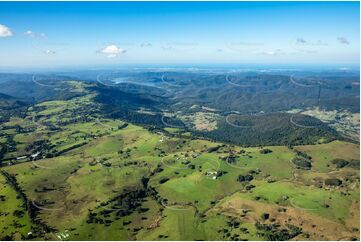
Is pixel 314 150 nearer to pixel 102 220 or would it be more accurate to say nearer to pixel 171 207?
pixel 171 207

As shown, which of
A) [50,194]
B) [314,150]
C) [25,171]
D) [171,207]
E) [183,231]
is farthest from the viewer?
[314,150]

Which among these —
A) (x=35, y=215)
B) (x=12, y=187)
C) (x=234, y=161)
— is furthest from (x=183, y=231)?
(x=12, y=187)

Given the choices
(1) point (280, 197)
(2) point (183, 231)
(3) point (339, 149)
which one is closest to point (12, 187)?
(2) point (183, 231)

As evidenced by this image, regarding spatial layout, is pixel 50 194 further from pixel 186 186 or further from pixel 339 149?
pixel 339 149

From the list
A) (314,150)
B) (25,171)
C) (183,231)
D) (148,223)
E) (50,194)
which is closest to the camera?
(183,231)

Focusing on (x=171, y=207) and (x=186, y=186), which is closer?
(x=171, y=207)

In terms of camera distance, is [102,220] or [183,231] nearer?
[183,231]

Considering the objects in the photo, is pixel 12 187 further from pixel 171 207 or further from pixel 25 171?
pixel 171 207

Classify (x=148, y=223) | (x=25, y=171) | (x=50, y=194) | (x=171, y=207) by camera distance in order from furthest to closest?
(x=25, y=171)
(x=50, y=194)
(x=171, y=207)
(x=148, y=223)

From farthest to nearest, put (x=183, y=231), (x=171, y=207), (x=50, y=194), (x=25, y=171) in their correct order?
(x=25, y=171) → (x=50, y=194) → (x=171, y=207) → (x=183, y=231)
